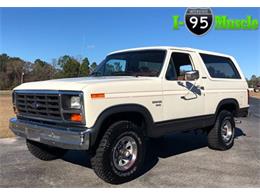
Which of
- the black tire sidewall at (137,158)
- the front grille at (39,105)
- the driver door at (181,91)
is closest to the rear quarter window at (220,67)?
the driver door at (181,91)

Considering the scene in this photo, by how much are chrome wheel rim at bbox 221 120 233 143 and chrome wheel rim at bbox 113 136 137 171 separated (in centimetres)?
303

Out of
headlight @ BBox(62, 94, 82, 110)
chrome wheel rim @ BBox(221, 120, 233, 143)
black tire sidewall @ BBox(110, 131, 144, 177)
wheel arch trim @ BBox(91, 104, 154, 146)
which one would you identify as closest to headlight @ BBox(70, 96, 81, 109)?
headlight @ BBox(62, 94, 82, 110)

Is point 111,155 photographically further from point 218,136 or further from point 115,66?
point 218,136

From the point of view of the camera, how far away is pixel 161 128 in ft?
19.1

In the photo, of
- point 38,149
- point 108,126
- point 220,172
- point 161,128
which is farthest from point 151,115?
point 38,149

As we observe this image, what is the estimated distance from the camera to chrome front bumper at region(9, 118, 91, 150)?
4.62 m

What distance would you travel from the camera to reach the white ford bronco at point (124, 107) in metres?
4.80

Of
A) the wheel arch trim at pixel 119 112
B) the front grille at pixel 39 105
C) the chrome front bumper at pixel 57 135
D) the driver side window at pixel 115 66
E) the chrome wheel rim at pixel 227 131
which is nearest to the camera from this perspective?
the chrome front bumper at pixel 57 135

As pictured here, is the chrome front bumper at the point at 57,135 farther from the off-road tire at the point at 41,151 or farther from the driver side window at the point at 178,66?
the driver side window at the point at 178,66

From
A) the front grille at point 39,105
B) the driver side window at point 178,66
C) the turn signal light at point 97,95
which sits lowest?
the front grille at point 39,105

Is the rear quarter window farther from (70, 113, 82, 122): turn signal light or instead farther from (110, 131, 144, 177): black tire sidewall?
(70, 113, 82, 122): turn signal light

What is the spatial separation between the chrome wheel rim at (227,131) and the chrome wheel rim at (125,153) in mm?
3029

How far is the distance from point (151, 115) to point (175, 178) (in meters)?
1.05

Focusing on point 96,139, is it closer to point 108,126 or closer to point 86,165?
point 108,126
